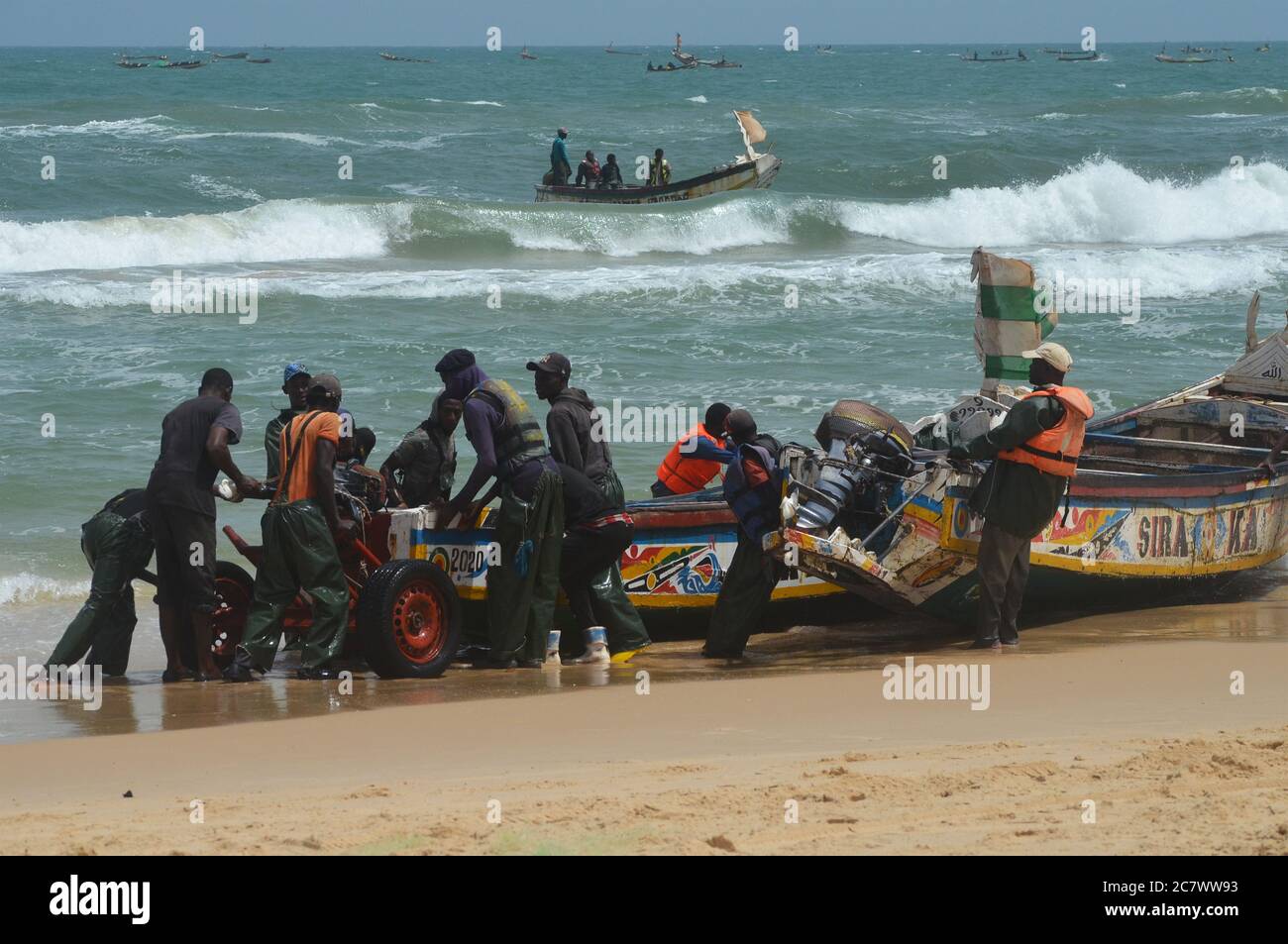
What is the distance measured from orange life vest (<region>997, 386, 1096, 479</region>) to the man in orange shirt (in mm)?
3197

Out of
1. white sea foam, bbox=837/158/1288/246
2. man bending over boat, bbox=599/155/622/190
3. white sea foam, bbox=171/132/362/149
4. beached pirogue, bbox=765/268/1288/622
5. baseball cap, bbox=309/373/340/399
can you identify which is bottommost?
beached pirogue, bbox=765/268/1288/622

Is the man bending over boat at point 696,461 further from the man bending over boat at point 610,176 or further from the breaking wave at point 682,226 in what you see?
the man bending over boat at point 610,176

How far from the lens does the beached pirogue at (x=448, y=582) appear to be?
796 cm

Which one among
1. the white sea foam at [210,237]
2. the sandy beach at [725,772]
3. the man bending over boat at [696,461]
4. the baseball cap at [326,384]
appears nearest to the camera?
the sandy beach at [725,772]

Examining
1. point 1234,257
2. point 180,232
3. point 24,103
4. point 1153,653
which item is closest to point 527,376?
point 1153,653

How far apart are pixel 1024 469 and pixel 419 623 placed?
3.00m

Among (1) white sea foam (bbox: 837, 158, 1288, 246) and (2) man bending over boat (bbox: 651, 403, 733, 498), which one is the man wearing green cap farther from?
(1) white sea foam (bbox: 837, 158, 1288, 246)

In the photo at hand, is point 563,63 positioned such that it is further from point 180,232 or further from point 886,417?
point 886,417

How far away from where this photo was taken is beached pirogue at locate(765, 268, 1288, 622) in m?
8.39

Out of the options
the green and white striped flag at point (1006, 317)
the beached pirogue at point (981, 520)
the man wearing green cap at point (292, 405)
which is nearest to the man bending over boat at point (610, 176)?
the beached pirogue at point (981, 520)

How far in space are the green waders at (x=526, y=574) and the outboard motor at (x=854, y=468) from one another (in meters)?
1.21

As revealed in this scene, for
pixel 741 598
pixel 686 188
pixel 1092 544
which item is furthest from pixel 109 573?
pixel 686 188

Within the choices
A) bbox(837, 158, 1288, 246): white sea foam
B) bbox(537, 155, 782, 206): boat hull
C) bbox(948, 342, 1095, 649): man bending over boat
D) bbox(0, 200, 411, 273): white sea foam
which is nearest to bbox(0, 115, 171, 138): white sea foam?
bbox(0, 200, 411, 273): white sea foam

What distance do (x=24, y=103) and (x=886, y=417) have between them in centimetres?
5279
